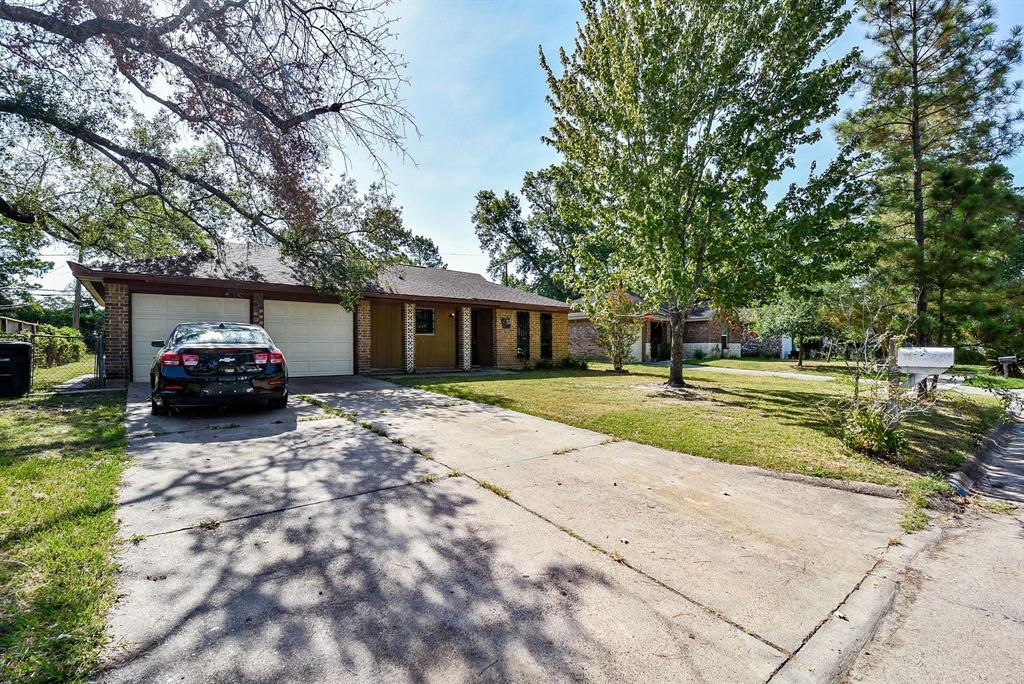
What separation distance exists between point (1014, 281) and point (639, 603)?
34.3ft

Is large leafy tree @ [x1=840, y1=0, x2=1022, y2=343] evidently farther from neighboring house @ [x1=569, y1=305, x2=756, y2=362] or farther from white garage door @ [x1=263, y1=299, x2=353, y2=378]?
white garage door @ [x1=263, y1=299, x2=353, y2=378]

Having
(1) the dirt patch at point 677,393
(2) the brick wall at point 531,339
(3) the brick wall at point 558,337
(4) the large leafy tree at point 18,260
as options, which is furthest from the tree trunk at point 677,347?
(4) the large leafy tree at point 18,260

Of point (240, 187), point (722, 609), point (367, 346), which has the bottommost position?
point (722, 609)

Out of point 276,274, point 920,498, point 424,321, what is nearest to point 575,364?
point 424,321

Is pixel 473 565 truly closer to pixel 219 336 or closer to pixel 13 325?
pixel 219 336

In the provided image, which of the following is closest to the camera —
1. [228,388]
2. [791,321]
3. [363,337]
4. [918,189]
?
[228,388]

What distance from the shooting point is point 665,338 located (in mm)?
24234

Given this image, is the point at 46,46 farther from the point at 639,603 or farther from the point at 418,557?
the point at 639,603

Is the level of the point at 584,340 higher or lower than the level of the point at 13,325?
lower

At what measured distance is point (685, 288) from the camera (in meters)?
9.27

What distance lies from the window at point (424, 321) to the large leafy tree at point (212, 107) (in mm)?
3907

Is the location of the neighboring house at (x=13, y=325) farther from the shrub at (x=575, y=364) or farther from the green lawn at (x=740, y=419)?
the shrub at (x=575, y=364)

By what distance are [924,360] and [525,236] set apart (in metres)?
33.0

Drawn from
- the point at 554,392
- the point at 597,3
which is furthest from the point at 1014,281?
the point at 597,3
